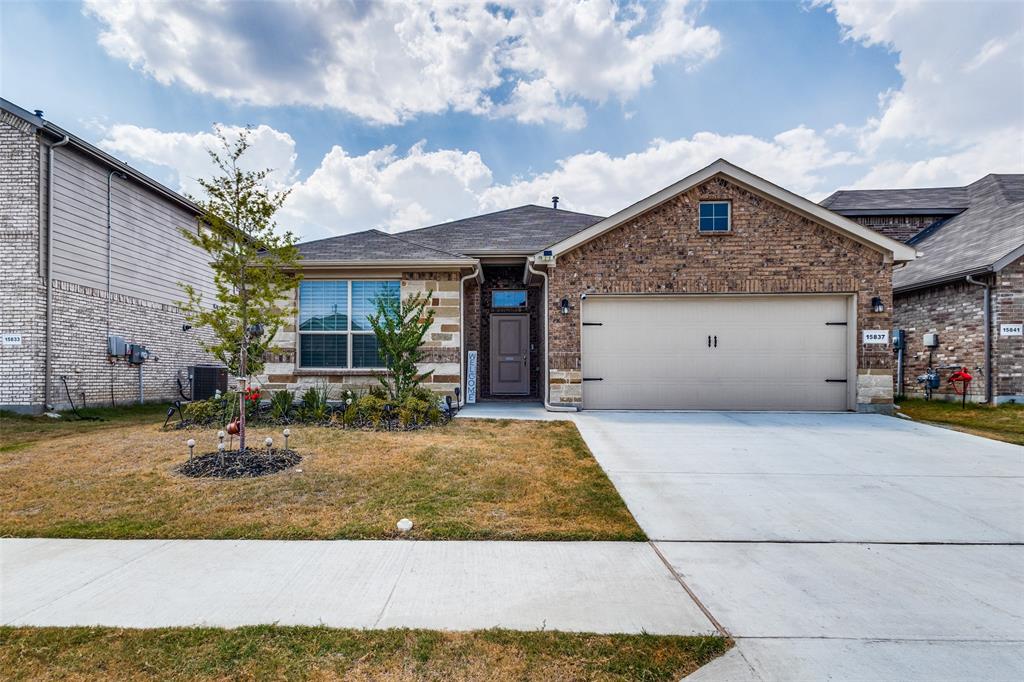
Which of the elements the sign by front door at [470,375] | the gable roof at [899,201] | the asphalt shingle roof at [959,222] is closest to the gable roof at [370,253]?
the sign by front door at [470,375]

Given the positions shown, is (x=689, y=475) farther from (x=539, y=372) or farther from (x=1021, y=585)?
(x=539, y=372)

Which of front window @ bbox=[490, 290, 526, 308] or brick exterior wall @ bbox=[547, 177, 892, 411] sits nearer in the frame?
brick exterior wall @ bbox=[547, 177, 892, 411]

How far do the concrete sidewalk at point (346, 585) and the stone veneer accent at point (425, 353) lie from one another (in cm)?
656

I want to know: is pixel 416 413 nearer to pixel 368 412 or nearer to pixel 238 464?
pixel 368 412

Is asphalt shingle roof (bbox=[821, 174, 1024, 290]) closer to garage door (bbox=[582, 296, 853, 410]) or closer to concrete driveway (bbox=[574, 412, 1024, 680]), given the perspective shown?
garage door (bbox=[582, 296, 853, 410])

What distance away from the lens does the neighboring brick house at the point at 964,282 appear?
1062 centimetres

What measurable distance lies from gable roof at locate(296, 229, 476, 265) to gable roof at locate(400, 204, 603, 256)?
141 cm

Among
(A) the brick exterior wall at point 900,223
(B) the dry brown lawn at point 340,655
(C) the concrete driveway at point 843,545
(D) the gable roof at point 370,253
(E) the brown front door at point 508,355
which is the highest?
(A) the brick exterior wall at point 900,223

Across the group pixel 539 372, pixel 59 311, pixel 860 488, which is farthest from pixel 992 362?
pixel 59 311

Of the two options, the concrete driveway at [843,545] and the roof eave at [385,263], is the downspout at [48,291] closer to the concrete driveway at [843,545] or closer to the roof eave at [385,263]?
the roof eave at [385,263]

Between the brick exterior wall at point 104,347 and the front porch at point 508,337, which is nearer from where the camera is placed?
the brick exterior wall at point 104,347

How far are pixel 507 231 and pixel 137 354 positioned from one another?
34.4 feet

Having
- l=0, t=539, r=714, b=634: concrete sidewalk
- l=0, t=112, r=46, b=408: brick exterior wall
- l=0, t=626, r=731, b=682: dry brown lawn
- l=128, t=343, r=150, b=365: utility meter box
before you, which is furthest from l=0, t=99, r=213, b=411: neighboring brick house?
l=0, t=626, r=731, b=682: dry brown lawn

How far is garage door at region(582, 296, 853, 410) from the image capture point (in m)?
9.71
